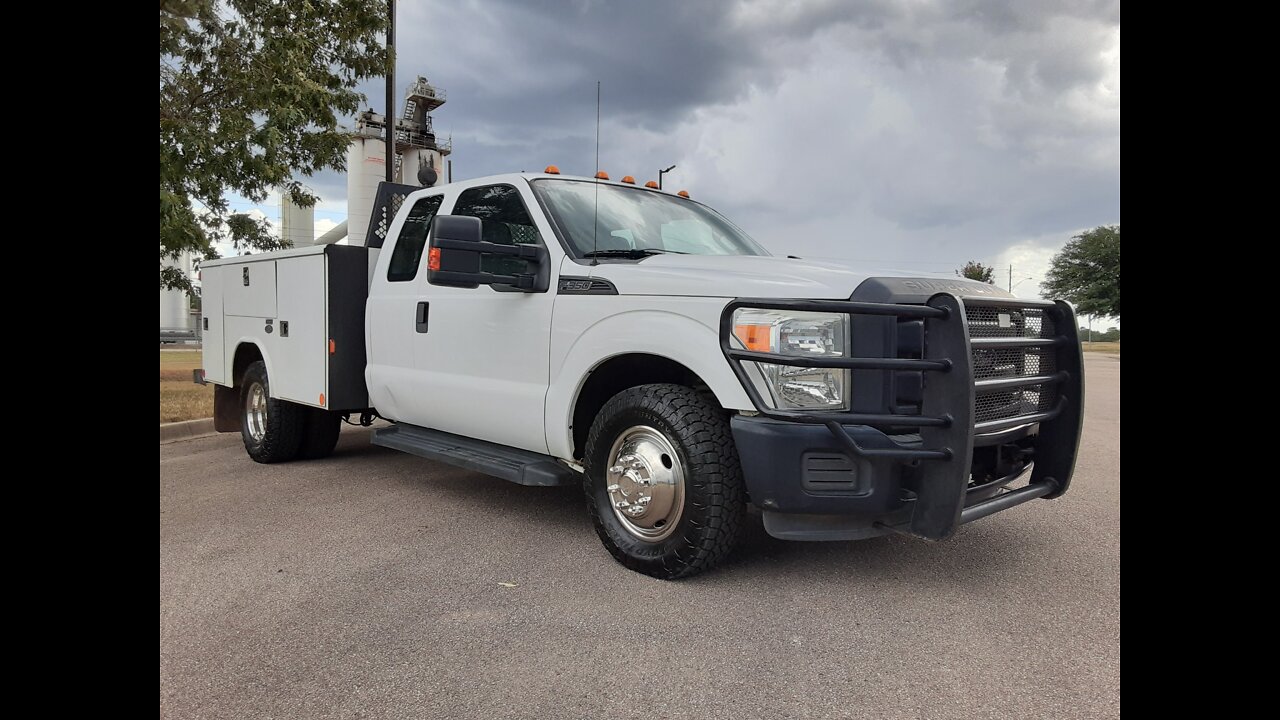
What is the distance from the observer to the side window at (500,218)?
14.7 feet

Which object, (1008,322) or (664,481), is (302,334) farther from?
(1008,322)

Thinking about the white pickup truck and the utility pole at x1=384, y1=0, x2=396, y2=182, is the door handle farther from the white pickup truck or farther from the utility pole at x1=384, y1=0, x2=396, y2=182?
the utility pole at x1=384, y1=0, x2=396, y2=182

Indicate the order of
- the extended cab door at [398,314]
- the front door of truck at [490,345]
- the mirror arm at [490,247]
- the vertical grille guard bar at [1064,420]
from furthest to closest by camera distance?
the extended cab door at [398,314] → the front door of truck at [490,345] → the mirror arm at [490,247] → the vertical grille guard bar at [1064,420]

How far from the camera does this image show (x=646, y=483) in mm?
3607

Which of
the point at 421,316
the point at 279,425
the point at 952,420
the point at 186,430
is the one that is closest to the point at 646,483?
the point at 952,420

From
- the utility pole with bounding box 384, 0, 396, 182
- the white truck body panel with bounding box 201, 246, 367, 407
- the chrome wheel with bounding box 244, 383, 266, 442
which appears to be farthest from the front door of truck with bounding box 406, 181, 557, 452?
the utility pole with bounding box 384, 0, 396, 182

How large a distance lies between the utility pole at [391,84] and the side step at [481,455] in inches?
310

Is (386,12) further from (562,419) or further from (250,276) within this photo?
(562,419)

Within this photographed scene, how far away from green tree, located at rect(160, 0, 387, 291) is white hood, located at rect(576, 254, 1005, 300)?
22.3 feet

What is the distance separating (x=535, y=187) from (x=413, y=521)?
2.12 metres

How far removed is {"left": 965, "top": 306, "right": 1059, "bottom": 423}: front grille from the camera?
3.36 metres

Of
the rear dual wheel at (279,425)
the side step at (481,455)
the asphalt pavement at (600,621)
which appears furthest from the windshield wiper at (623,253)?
the rear dual wheel at (279,425)

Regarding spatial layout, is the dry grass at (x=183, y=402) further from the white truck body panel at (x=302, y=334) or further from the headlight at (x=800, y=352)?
the headlight at (x=800, y=352)
